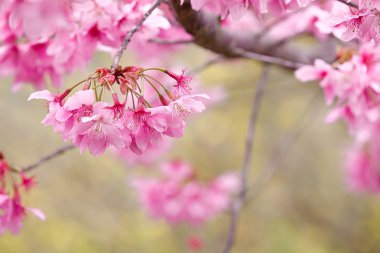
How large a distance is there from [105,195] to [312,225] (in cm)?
173

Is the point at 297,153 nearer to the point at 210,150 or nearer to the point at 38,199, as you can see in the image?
the point at 210,150

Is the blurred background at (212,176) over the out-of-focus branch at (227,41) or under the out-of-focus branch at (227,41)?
under

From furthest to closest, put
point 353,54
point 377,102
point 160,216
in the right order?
point 160,216 < point 377,102 < point 353,54

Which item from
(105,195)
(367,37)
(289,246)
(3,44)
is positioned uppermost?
(367,37)

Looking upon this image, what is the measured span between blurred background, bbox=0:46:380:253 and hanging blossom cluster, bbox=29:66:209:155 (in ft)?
9.60

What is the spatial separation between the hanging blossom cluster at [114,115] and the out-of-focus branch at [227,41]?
0.27 m

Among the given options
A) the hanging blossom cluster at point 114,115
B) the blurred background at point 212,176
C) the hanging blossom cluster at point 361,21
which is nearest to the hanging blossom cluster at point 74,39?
the hanging blossom cluster at point 114,115

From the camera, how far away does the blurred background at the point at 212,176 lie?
14.1 feet

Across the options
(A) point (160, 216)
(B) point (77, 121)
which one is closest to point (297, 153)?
(A) point (160, 216)

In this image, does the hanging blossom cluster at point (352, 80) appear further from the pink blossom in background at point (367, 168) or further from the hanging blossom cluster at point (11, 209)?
the pink blossom in background at point (367, 168)

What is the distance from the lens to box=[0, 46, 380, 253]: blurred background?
14.1 ft

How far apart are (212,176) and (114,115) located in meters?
3.28

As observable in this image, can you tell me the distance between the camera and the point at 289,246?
4.48 meters

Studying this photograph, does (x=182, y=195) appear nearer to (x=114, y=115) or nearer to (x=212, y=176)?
(x=114, y=115)
